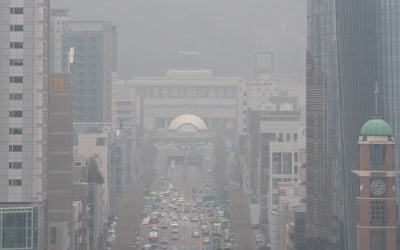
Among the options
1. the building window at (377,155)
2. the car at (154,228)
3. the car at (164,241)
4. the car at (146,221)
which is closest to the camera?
the building window at (377,155)

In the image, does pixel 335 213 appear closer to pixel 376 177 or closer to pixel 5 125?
pixel 376 177

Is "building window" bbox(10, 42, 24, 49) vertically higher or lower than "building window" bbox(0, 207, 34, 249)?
higher

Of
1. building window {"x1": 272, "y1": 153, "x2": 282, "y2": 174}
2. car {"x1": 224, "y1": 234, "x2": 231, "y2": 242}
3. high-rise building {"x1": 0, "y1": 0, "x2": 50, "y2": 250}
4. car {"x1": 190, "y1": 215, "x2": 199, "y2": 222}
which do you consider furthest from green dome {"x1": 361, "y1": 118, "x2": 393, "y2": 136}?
building window {"x1": 272, "y1": 153, "x2": 282, "y2": 174}

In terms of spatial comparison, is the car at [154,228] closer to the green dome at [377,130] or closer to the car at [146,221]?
the car at [146,221]

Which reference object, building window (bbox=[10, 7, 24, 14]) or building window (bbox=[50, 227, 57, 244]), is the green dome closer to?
building window (bbox=[50, 227, 57, 244])

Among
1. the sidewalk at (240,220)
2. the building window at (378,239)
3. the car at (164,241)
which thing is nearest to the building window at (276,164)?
the sidewalk at (240,220)

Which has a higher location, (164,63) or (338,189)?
(164,63)

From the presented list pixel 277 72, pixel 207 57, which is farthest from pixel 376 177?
pixel 207 57
